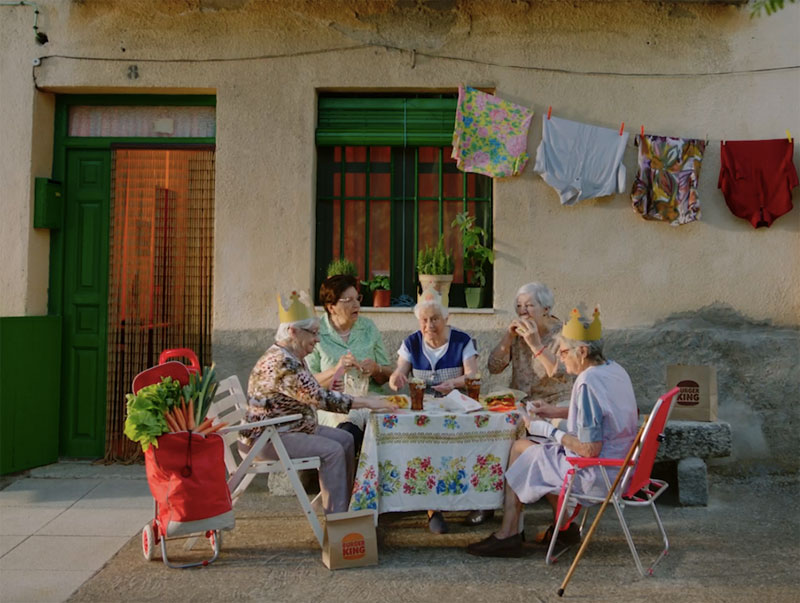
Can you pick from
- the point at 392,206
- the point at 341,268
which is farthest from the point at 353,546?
the point at 392,206

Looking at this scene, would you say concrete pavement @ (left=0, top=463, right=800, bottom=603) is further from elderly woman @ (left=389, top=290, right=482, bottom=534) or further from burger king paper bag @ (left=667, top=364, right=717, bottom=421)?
elderly woman @ (left=389, top=290, right=482, bottom=534)

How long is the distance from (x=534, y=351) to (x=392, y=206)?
228 centimetres

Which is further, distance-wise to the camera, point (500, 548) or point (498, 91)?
point (498, 91)

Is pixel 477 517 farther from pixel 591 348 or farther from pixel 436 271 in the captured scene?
pixel 436 271

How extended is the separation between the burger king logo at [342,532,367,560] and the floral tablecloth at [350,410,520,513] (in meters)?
0.24

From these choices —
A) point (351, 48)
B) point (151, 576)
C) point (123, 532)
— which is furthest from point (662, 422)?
point (351, 48)

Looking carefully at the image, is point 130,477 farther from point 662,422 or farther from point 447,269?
point 662,422

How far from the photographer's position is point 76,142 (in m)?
6.68

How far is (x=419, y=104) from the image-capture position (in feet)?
21.5

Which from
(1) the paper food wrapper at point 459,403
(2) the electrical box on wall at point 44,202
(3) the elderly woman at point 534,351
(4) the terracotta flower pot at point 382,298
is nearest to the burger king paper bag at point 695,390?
(3) the elderly woman at point 534,351

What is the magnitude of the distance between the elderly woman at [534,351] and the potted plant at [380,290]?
1.51 meters

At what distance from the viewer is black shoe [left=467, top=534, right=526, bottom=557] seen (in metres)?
4.28

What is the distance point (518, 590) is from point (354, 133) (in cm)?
399

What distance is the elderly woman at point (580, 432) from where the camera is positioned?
3.91 metres
